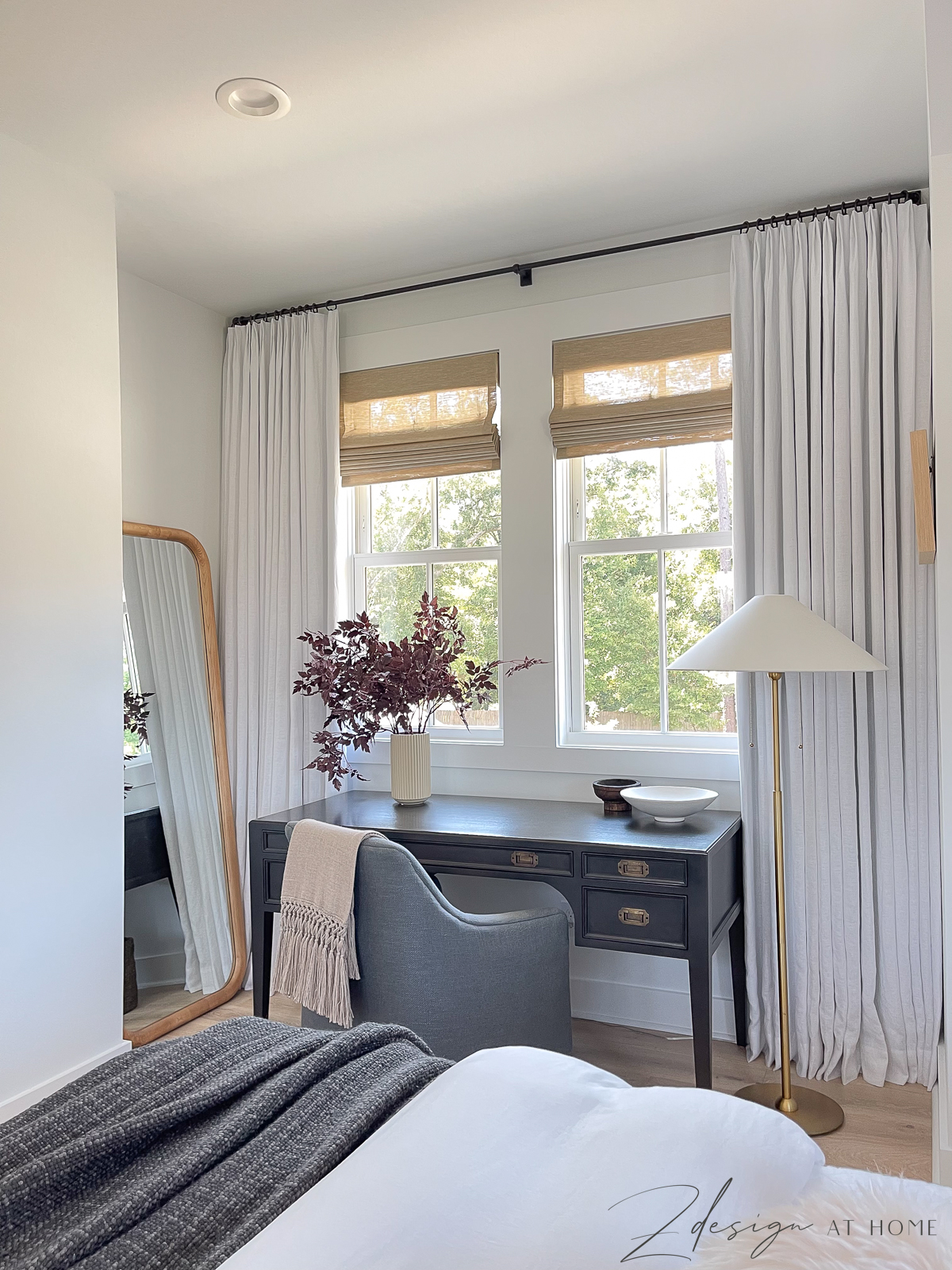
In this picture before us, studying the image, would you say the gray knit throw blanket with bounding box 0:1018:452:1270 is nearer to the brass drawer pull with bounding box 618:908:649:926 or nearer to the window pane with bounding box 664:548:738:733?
the brass drawer pull with bounding box 618:908:649:926

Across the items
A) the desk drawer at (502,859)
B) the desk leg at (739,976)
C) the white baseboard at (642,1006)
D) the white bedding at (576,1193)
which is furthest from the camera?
the white baseboard at (642,1006)

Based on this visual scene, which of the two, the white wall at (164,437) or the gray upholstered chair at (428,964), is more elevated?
the white wall at (164,437)

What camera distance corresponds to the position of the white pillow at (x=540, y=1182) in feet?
3.20

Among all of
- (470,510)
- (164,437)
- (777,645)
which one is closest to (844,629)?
(777,645)

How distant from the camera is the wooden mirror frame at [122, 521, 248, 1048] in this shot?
3.65 meters

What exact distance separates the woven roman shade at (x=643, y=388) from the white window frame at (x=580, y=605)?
153 mm

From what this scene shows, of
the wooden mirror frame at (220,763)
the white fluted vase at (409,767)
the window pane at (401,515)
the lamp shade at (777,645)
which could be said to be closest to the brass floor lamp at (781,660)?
the lamp shade at (777,645)

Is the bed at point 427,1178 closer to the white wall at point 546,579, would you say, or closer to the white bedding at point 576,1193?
the white bedding at point 576,1193

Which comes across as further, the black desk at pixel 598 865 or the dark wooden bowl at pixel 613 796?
the dark wooden bowl at pixel 613 796

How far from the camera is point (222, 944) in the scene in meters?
3.66

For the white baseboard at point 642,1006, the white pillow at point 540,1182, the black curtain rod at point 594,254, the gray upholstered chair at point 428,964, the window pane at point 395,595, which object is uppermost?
the black curtain rod at point 594,254

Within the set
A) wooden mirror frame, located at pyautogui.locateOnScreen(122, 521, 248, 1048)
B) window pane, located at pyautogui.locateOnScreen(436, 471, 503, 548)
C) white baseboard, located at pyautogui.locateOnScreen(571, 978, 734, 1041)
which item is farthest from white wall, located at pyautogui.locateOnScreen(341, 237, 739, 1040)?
wooden mirror frame, located at pyautogui.locateOnScreen(122, 521, 248, 1048)

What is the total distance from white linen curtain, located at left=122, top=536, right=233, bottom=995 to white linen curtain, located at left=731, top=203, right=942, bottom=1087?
1.97 m

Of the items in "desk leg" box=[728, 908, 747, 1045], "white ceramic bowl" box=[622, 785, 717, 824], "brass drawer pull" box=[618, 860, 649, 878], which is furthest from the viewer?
"desk leg" box=[728, 908, 747, 1045]
